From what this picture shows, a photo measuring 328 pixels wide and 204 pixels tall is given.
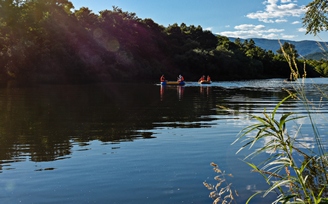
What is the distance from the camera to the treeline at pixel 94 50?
61.1 m

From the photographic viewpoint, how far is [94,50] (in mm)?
73875

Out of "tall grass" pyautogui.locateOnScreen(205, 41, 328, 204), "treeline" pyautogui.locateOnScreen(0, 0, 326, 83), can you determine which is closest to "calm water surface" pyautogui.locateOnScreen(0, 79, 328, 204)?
"tall grass" pyautogui.locateOnScreen(205, 41, 328, 204)

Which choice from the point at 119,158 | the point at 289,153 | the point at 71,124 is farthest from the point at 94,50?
the point at 289,153

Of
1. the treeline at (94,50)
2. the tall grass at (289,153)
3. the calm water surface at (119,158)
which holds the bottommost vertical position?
the calm water surface at (119,158)

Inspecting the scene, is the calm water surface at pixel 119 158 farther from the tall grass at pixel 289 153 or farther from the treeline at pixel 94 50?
the treeline at pixel 94 50

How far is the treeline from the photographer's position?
61.1 m

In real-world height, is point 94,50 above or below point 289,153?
above

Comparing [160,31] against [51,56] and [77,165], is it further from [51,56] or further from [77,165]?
[77,165]

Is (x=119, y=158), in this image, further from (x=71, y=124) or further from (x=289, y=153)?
(x=289, y=153)

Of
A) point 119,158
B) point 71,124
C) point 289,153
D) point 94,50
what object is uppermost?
point 94,50

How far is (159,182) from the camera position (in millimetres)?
8195

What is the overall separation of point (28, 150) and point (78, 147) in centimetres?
149

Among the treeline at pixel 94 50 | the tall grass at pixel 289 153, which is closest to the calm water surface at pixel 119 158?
the tall grass at pixel 289 153

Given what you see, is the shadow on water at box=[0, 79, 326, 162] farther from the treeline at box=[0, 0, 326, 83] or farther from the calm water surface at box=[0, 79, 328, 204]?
the treeline at box=[0, 0, 326, 83]
